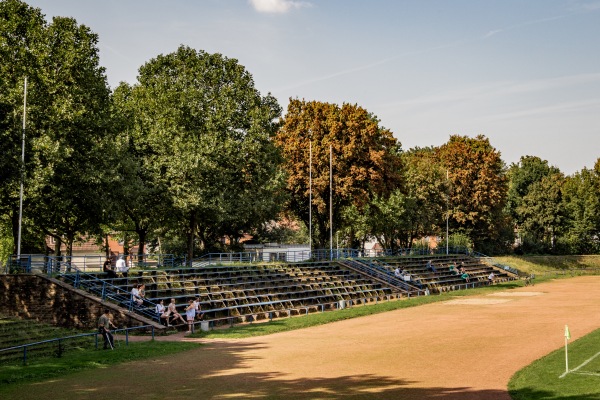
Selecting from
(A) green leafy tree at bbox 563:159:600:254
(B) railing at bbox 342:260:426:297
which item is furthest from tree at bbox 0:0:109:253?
(A) green leafy tree at bbox 563:159:600:254

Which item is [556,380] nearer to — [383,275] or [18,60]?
[18,60]

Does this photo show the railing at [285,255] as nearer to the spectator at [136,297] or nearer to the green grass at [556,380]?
the spectator at [136,297]

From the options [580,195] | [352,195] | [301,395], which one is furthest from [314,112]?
[580,195]

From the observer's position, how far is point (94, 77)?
41.2 meters

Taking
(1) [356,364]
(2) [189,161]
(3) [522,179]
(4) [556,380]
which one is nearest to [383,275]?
(2) [189,161]

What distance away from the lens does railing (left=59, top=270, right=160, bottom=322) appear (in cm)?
3350

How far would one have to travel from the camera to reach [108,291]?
3478 centimetres

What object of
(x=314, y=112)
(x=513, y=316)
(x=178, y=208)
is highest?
(x=314, y=112)

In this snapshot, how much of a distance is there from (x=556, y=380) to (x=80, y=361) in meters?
16.7

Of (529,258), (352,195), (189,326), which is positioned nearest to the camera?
(189,326)

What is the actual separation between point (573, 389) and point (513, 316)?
21.8 m

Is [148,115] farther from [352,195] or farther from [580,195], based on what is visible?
[580,195]

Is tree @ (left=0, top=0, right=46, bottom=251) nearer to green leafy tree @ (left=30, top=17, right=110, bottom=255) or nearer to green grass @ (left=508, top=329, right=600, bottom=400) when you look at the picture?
green leafy tree @ (left=30, top=17, right=110, bottom=255)

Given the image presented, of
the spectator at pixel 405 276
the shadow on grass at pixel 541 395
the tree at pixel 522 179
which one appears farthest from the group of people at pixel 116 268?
the tree at pixel 522 179
